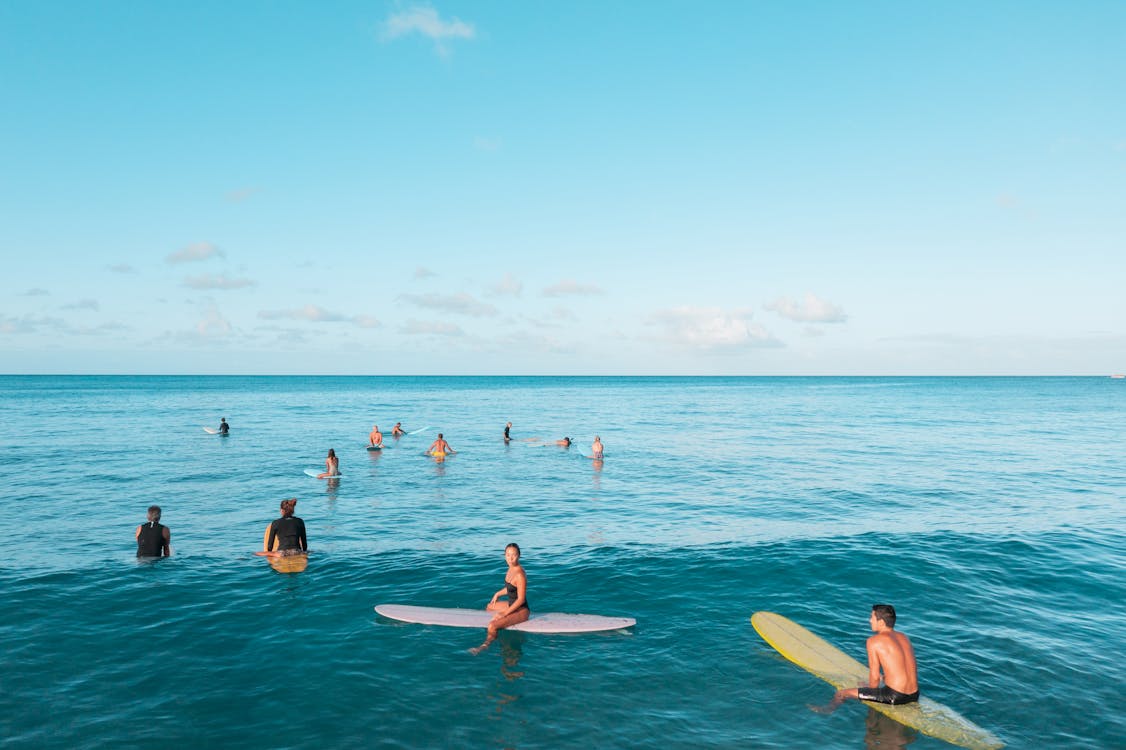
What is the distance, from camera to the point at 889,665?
11016 mm

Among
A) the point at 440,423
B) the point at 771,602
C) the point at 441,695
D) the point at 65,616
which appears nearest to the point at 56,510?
the point at 65,616

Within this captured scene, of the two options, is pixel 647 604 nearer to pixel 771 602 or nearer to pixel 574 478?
pixel 771 602

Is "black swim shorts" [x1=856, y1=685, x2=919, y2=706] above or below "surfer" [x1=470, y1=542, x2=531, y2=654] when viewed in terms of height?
below

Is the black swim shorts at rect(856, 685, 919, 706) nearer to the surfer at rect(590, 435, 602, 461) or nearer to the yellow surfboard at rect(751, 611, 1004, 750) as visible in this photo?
the yellow surfboard at rect(751, 611, 1004, 750)

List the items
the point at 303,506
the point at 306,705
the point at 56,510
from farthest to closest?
the point at 303,506 → the point at 56,510 → the point at 306,705

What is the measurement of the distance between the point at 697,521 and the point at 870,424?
58028 mm

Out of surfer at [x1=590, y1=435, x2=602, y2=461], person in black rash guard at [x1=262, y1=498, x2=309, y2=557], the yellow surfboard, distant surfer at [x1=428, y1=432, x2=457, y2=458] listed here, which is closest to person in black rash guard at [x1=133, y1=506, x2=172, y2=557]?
person in black rash guard at [x1=262, y1=498, x2=309, y2=557]

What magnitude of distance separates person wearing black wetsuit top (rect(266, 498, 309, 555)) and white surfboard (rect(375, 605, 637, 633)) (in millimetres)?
4935

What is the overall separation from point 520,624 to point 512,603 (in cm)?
52

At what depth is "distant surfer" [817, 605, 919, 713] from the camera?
35.8ft

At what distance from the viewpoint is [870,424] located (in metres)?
74.0

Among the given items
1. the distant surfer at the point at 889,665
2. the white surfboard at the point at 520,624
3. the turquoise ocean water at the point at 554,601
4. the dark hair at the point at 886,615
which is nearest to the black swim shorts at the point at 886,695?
the distant surfer at the point at 889,665

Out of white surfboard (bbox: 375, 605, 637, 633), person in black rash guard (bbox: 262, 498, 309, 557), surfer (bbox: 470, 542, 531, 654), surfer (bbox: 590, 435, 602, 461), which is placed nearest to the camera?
surfer (bbox: 470, 542, 531, 654)

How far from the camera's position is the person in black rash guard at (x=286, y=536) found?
18672 mm
